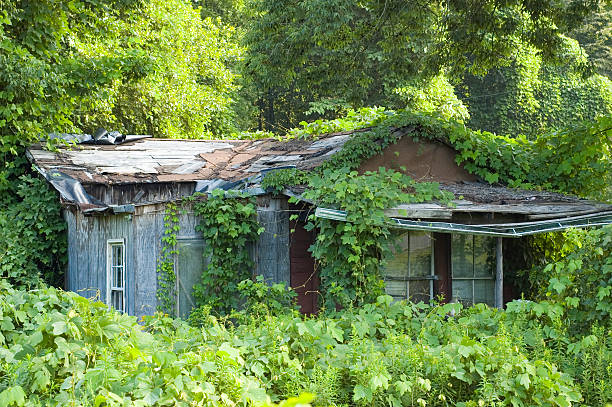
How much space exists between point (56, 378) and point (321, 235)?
20.0ft

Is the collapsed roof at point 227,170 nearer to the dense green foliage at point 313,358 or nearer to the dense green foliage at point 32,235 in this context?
the dense green foliage at point 32,235

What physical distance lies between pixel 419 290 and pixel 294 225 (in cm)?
240

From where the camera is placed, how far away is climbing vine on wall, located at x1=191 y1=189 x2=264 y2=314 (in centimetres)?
1155

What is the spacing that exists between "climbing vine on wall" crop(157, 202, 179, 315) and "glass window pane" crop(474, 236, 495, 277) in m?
5.23

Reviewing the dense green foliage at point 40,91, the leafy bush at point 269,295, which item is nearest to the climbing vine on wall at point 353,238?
the leafy bush at point 269,295

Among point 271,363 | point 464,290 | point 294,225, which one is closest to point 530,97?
point 464,290

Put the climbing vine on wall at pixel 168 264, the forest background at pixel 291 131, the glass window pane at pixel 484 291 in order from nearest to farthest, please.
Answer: the forest background at pixel 291 131 < the climbing vine on wall at pixel 168 264 < the glass window pane at pixel 484 291

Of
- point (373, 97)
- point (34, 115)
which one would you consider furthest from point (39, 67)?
point (373, 97)

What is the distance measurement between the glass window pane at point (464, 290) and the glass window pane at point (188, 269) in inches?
173

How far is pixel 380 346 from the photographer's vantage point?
6.30m

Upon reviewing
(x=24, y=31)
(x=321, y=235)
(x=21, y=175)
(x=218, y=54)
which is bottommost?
(x=321, y=235)

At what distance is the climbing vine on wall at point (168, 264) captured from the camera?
11.5 metres

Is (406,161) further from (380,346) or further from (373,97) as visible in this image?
(373,97)

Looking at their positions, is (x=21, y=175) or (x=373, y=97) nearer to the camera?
(x=21, y=175)
